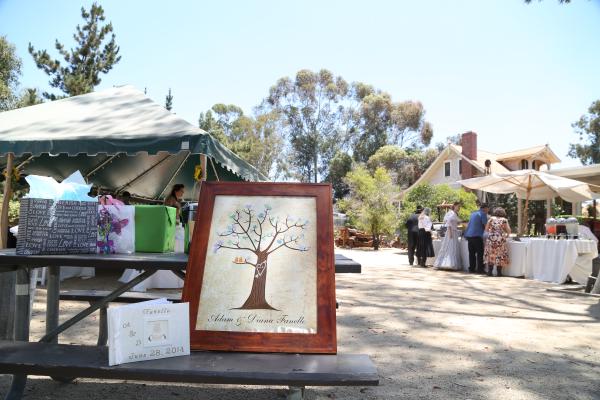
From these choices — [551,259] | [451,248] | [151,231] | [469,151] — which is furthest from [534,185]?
[469,151]

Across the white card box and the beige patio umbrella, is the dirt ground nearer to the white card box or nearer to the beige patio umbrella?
the white card box

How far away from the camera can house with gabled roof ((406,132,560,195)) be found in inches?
1163

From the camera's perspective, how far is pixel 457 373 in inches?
130

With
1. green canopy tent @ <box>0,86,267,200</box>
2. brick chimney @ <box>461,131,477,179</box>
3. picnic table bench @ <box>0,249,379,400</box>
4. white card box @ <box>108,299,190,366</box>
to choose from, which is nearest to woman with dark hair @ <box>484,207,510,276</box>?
green canopy tent @ <box>0,86,267,200</box>

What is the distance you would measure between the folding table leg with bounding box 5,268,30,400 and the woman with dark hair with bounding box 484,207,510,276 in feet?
31.2


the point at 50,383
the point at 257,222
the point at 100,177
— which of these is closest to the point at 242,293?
the point at 257,222

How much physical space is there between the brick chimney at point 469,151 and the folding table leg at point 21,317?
1221 inches

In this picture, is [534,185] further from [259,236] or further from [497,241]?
[259,236]

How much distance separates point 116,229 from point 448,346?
2.99 m

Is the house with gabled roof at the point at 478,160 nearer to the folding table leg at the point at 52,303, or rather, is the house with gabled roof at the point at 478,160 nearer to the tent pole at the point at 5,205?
the tent pole at the point at 5,205

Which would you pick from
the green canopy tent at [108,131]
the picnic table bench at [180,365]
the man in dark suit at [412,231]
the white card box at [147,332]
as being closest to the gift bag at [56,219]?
the picnic table bench at [180,365]

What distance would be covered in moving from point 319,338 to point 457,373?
1.88 metres

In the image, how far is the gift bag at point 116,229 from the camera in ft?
8.33

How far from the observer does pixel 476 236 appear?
10930mm
